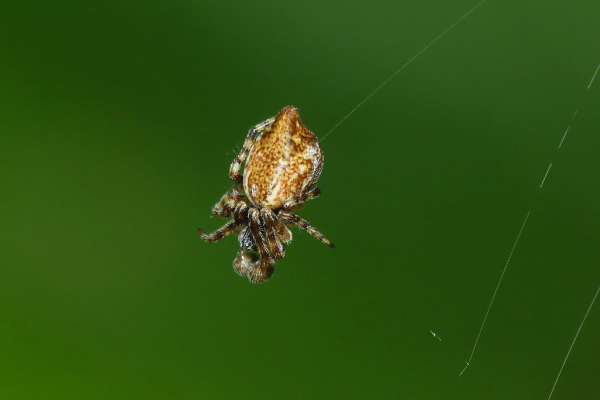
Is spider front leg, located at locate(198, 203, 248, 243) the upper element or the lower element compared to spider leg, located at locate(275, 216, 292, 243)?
upper

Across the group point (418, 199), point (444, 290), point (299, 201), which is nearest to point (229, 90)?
point (299, 201)

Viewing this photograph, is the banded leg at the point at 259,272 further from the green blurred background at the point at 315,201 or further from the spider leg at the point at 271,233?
the green blurred background at the point at 315,201

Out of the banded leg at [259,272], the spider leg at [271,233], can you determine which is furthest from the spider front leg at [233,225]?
Result: the banded leg at [259,272]

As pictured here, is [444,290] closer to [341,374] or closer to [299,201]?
[341,374]

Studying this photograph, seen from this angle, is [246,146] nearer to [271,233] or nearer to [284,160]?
[284,160]

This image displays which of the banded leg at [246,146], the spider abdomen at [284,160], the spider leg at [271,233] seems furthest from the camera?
the spider leg at [271,233]

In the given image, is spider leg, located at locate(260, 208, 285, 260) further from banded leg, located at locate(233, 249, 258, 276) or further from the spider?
banded leg, located at locate(233, 249, 258, 276)

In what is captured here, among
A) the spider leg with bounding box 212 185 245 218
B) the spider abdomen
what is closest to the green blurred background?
the spider leg with bounding box 212 185 245 218
